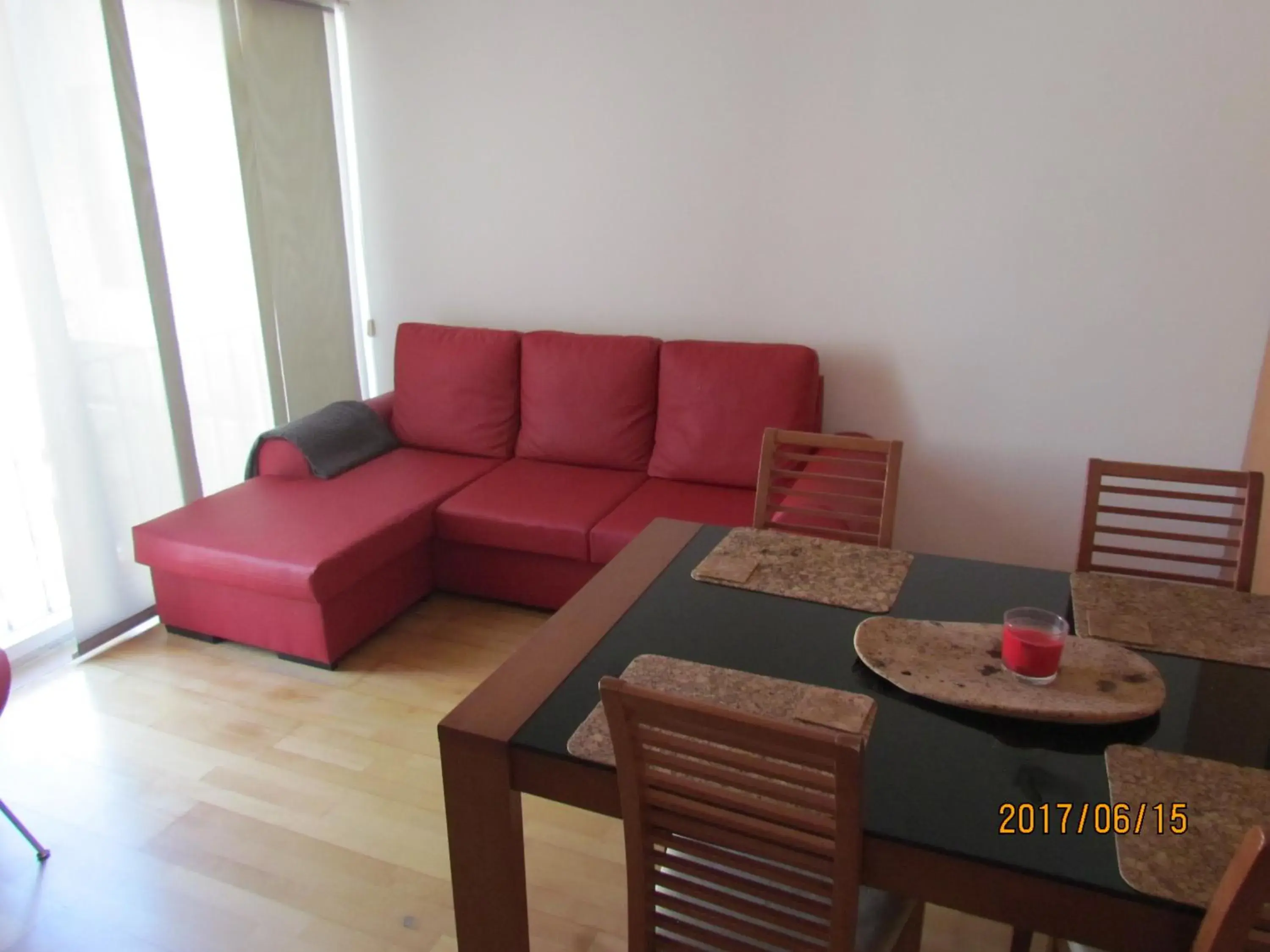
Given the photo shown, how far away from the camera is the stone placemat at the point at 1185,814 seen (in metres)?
1.00

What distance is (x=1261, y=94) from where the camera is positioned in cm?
268

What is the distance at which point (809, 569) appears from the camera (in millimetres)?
1822

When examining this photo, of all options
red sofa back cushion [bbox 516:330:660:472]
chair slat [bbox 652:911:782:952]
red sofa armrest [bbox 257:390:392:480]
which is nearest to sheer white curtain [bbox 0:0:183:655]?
red sofa armrest [bbox 257:390:392:480]

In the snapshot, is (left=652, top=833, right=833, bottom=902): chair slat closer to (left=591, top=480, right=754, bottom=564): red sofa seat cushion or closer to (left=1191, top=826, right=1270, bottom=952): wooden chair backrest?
(left=1191, top=826, right=1270, bottom=952): wooden chair backrest

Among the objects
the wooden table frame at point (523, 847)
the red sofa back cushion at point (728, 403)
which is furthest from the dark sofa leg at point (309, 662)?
the wooden table frame at point (523, 847)

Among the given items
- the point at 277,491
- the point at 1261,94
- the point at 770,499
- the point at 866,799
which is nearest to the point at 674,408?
the point at 770,499

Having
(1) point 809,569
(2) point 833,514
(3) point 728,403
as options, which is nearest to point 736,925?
(1) point 809,569

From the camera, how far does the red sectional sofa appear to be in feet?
9.39

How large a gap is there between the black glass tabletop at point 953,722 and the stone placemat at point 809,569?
27 mm

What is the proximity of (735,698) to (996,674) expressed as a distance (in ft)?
1.38

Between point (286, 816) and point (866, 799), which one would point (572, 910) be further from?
point (866, 799)

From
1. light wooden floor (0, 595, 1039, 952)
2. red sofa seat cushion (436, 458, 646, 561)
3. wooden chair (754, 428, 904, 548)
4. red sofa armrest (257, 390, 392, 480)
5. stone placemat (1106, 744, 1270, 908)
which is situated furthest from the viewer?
red sofa armrest (257, 390, 392, 480)

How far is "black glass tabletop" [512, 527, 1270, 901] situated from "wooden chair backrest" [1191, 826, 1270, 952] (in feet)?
0.28

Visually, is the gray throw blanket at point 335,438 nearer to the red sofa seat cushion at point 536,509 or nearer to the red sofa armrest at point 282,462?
the red sofa armrest at point 282,462
